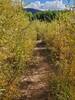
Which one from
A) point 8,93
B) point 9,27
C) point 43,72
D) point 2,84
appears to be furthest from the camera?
point 43,72

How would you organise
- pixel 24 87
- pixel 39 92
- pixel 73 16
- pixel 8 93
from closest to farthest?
pixel 73 16 < pixel 8 93 < pixel 39 92 < pixel 24 87

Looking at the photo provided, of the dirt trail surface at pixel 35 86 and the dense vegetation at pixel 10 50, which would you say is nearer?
the dense vegetation at pixel 10 50

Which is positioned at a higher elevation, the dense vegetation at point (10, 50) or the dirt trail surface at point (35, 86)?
the dense vegetation at point (10, 50)

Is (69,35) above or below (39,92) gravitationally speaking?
above

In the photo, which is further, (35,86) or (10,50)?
(35,86)

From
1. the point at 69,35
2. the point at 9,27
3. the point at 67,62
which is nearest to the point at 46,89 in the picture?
the point at 67,62

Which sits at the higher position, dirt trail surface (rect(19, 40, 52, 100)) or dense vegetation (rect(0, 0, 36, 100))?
dense vegetation (rect(0, 0, 36, 100))

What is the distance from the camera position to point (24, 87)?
44.1 ft

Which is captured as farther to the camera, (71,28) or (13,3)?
(13,3)

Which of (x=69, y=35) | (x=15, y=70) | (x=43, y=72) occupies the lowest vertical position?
(x=43, y=72)

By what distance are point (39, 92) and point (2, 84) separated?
4.77 meters

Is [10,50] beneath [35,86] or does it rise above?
above

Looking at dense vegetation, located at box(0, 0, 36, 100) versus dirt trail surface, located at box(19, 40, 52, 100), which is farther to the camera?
dirt trail surface, located at box(19, 40, 52, 100)

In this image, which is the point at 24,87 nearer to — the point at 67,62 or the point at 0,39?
the point at 67,62
